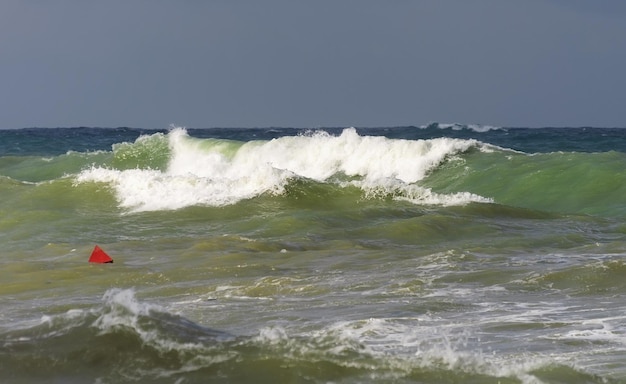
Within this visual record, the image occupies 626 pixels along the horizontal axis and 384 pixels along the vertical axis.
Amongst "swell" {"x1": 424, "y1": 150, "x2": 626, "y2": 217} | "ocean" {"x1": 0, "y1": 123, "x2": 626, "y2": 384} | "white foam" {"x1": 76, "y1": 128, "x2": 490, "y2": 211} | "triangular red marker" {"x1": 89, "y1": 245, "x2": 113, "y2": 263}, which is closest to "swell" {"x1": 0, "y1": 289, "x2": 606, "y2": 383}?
"ocean" {"x1": 0, "y1": 123, "x2": 626, "y2": 384}

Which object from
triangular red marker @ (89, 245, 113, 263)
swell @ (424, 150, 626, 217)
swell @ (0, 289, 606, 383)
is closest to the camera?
swell @ (0, 289, 606, 383)

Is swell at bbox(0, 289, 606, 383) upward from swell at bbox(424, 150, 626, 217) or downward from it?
upward

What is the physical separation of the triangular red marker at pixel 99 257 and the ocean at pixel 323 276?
0.90ft

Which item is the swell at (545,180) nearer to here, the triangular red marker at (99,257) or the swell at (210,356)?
the triangular red marker at (99,257)

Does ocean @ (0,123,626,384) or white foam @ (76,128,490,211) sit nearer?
ocean @ (0,123,626,384)

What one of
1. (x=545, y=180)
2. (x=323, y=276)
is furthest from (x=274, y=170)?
(x=323, y=276)

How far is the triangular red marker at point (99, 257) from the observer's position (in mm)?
13430

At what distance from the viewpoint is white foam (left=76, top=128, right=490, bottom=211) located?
21.9 metres

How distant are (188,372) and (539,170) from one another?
65.4 feet

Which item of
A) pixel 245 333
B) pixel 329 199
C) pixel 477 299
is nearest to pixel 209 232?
pixel 329 199

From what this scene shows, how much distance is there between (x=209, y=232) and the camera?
17938 millimetres

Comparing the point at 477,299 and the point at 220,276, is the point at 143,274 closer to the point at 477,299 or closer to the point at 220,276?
the point at 220,276

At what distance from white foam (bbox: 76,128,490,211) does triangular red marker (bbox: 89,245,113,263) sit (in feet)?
23.8

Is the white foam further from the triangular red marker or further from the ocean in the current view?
the triangular red marker
